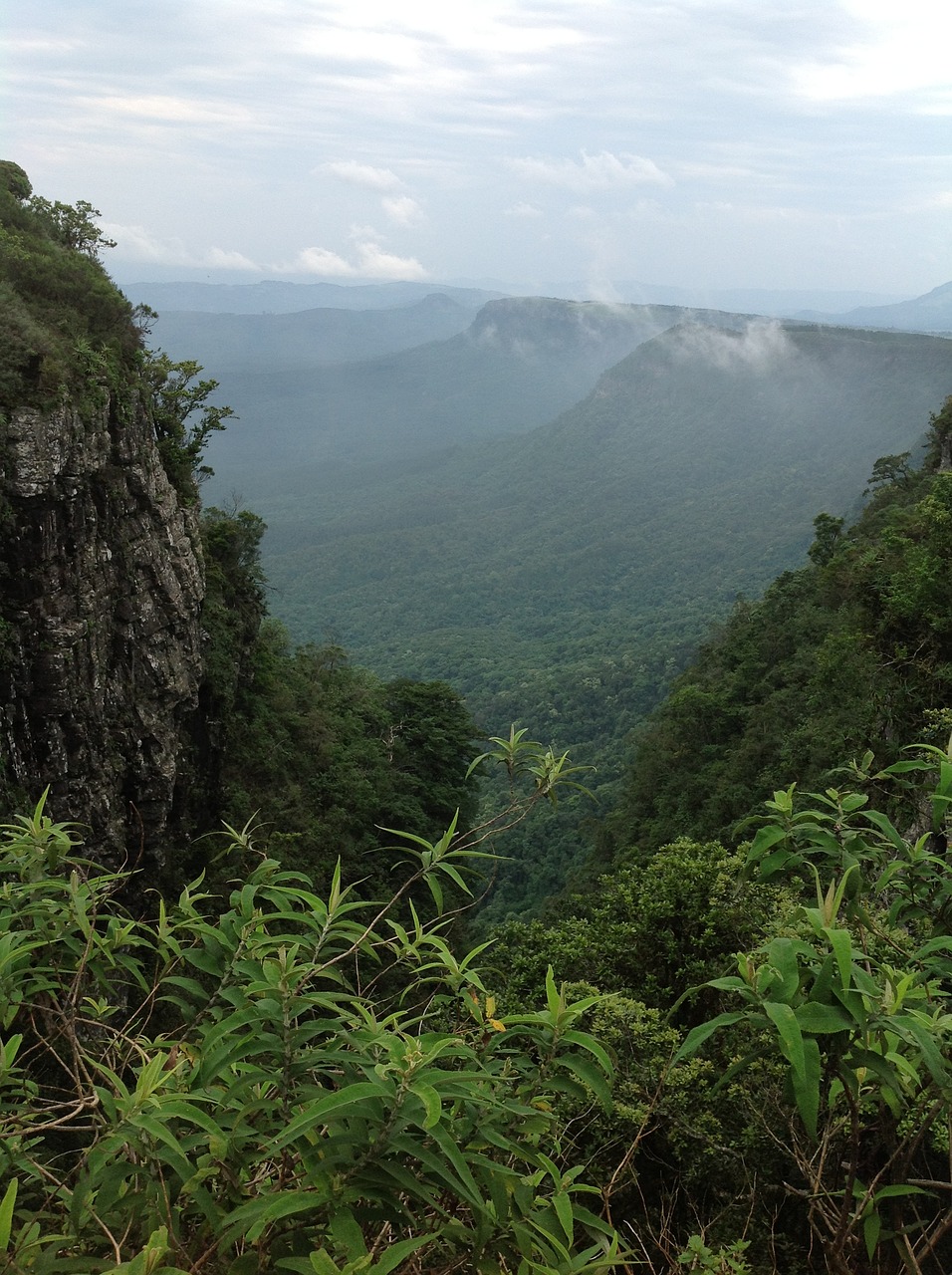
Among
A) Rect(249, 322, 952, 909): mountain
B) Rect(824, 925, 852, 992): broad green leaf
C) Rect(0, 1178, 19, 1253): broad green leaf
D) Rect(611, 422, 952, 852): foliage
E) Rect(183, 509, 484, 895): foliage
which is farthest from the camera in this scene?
Rect(249, 322, 952, 909): mountain

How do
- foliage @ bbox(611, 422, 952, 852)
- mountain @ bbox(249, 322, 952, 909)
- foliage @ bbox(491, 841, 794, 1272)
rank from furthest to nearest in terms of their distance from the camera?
mountain @ bbox(249, 322, 952, 909), foliage @ bbox(611, 422, 952, 852), foliage @ bbox(491, 841, 794, 1272)

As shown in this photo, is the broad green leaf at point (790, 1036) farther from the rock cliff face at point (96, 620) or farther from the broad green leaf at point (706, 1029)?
the rock cliff face at point (96, 620)

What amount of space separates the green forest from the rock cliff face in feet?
1.15

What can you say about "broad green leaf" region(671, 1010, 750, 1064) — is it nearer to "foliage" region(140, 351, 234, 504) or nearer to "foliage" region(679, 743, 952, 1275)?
"foliage" region(679, 743, 952, 1275)

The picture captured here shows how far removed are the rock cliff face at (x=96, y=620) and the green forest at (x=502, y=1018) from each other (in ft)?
1.15

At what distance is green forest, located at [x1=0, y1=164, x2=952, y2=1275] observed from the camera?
172cm

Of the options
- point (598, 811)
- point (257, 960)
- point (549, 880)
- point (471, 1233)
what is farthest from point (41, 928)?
point (598, 811)

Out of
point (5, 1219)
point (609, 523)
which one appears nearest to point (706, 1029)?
point (5, 1219)

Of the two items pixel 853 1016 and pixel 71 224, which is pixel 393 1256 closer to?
pixel 853 1016

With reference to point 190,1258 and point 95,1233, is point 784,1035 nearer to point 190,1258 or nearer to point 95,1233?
point 190,1258

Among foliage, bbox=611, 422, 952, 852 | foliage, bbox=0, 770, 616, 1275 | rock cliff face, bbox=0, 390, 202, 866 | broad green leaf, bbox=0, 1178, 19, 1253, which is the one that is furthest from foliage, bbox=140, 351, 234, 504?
broad green leaf, bbox=0, 1178, 19, 1253

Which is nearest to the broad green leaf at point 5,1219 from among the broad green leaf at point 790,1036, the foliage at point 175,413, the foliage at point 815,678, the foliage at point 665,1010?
the broad green leaf at point 790,1036

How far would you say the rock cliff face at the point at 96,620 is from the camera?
13.3 metres

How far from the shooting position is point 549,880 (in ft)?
93.1
